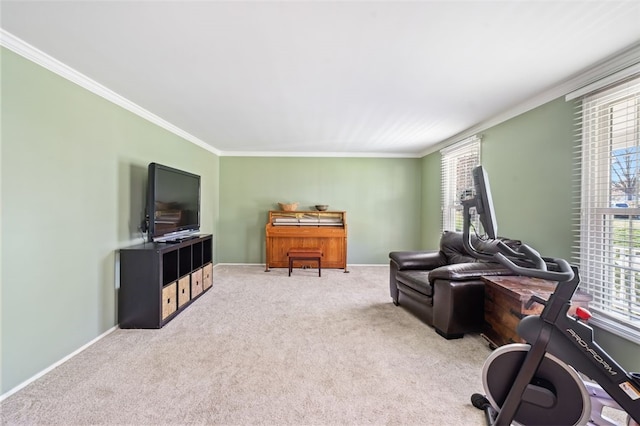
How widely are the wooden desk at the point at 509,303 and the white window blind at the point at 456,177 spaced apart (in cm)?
149

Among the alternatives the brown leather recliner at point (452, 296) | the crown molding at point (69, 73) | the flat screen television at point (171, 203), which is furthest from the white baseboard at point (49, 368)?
the brown leather recliner at point (452, 296)

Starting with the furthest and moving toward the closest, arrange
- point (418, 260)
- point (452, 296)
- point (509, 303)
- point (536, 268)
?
point (418, 260) → point (452, 296) → point (509, 303) → point (536, 268)

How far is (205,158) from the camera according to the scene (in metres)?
4.59

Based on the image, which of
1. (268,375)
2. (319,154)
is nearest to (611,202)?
(268,375)

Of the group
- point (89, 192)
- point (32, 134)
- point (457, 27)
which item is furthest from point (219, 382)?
point (457, 27)

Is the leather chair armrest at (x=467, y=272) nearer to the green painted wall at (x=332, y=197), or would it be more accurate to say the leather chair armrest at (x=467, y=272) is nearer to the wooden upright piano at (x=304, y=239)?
the wooden upright piano at (x=304, y=239)

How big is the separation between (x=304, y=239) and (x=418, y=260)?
237cm

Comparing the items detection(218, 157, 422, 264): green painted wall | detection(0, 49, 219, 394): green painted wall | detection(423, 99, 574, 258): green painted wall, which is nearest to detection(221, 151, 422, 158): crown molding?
detection(218, 157, 422, 264): green painted wall

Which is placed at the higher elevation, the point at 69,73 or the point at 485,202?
the point at 69,73

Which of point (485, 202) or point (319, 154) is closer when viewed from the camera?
point (485, 202)

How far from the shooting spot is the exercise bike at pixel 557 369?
1.19 m

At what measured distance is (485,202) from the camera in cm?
127

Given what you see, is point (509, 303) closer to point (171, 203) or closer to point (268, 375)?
point (268, 375)

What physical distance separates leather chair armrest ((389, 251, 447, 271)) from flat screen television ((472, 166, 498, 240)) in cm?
192
